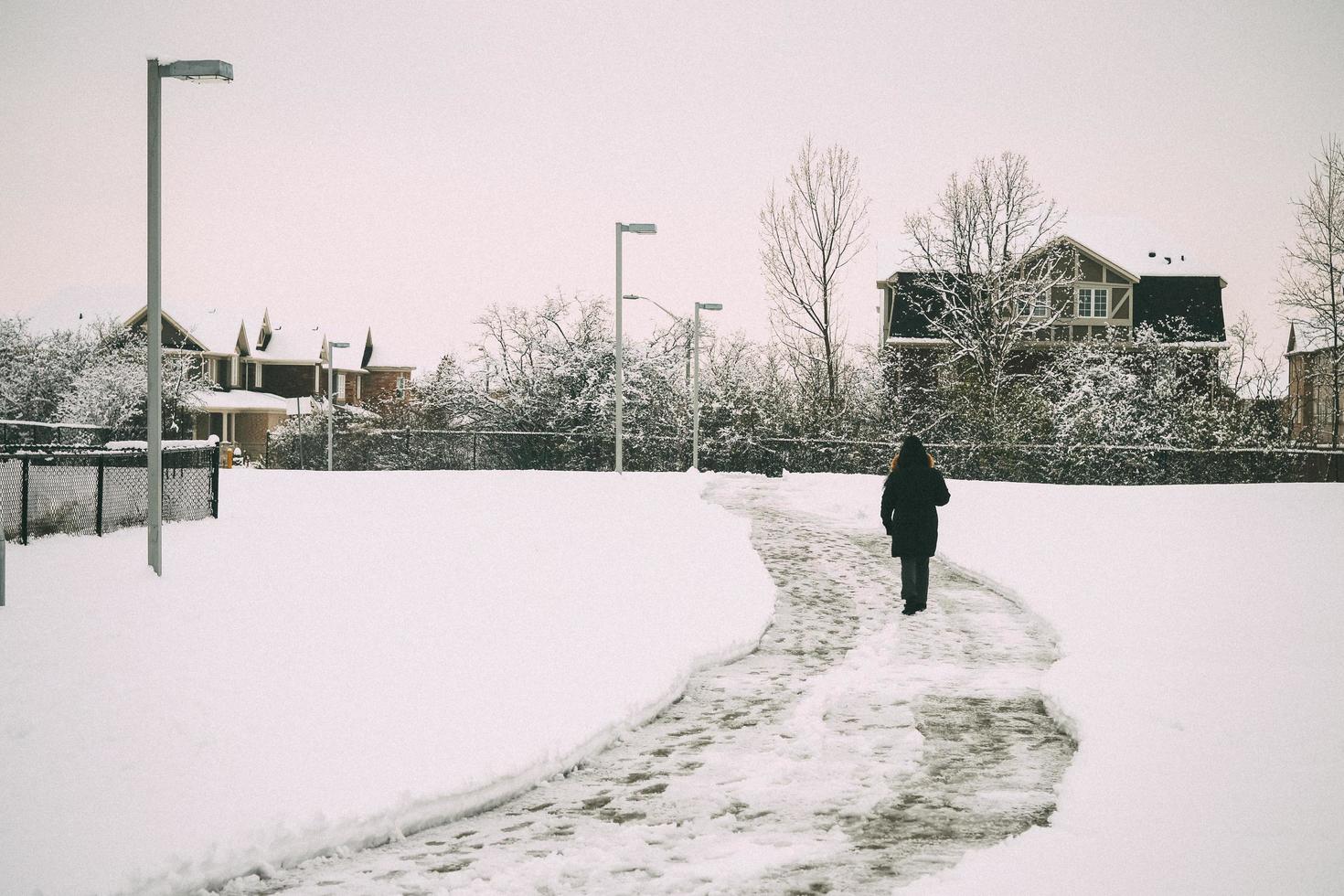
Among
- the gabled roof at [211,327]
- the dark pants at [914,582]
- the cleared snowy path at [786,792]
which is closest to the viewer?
the cleared snowy path at [786,792]

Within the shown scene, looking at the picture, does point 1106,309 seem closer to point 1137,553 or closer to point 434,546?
point 1137,553

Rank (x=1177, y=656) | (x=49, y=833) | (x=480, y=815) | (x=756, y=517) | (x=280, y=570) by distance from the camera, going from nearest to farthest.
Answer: (x=49, y=833)
(x=480, y=815)
(x=1177, y=656)
(x=280, y=570)
(x=756, y=517)

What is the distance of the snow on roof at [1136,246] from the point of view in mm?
50625

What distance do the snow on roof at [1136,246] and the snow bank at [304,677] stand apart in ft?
136

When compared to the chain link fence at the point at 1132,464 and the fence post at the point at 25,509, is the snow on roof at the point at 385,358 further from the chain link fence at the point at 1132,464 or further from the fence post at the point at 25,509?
the fence post at the point at 25,509

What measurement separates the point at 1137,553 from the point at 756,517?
7998 mm

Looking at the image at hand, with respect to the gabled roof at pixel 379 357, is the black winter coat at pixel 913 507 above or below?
below

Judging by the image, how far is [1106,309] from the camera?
4944 cm

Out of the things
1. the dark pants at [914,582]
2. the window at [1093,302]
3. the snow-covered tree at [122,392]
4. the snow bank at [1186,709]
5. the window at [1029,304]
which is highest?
the window at [1093,302]

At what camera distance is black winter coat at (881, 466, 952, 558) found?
12.1 metres

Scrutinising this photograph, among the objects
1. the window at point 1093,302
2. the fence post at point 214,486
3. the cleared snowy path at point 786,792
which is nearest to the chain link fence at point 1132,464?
the window at point 1093,302

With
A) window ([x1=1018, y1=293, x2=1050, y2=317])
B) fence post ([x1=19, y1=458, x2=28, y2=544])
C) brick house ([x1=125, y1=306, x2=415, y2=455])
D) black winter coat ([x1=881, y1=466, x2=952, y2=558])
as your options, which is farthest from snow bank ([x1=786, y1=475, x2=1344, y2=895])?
brick house ([x1=125, y1=306, x2=415, y2=455])

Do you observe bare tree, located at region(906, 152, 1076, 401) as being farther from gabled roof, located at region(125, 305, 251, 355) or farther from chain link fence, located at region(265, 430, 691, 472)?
gabled roof, located at region(125, 305, 251, 355)

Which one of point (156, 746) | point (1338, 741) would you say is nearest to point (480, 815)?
point (156, 746)
